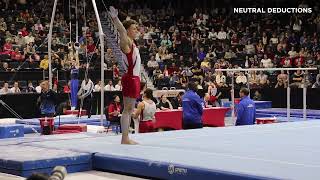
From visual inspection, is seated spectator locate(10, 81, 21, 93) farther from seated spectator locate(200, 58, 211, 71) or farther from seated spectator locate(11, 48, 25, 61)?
seated spectator locate(200, 58, 211, 71)

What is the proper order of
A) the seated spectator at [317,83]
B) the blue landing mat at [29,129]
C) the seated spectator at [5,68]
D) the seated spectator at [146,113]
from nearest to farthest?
the seated spectator at [146,113] < the blue landing mat at [29,129] < the seated spectator at [5,68] < the seated spectator at [317,83]

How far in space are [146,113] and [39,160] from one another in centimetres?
481

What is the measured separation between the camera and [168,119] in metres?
13.4

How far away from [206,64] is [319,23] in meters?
6.34

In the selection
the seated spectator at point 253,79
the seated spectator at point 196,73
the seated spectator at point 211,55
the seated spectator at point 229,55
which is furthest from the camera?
the seated spectator at point 229,55

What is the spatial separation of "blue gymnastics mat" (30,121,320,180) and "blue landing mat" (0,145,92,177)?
0.20 m

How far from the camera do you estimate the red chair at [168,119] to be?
13.2 metres

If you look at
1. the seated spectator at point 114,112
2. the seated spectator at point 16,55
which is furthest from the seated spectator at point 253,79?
the seated spectator at point 114,112

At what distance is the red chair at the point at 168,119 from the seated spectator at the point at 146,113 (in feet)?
6.29

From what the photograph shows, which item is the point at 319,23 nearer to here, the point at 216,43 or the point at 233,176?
the point at 216,43

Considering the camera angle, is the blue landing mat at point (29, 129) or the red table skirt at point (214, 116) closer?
the blue landing mat at point (29, 129)

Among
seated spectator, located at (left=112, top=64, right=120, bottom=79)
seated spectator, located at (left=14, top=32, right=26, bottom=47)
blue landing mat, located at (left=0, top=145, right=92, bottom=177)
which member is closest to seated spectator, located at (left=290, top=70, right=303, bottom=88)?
seated spectator, located at (left=112, top=64, right=120, bottom=79)

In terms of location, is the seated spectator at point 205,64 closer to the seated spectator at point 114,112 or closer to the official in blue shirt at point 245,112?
the seated spectator at point 114,112

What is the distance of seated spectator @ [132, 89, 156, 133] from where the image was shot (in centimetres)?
1074
